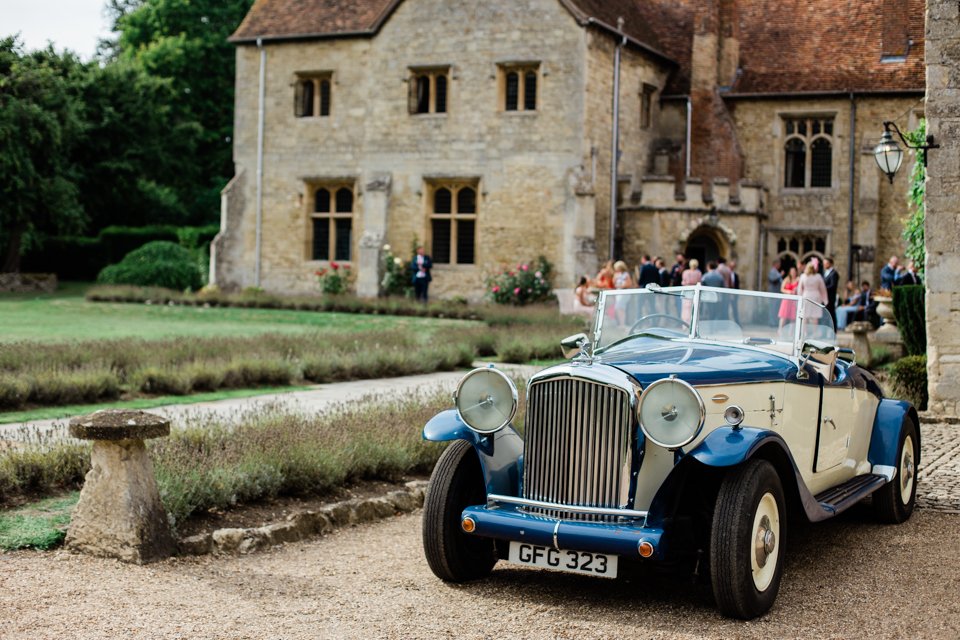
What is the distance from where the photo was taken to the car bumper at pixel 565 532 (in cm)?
527

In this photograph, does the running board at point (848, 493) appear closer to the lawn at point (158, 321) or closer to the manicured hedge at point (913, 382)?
the manicured hedge at point (913, 382)

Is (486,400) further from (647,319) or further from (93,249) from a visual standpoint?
(93,249)

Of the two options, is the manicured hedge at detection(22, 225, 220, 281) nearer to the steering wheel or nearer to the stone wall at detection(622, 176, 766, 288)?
the stone wall at detection(622, 176, 766, 288)

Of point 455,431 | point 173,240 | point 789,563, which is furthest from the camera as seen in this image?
point 173,240

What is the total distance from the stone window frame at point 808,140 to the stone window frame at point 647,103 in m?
3.69

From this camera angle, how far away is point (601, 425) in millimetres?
5535

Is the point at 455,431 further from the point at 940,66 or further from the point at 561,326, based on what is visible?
the point at 561,326

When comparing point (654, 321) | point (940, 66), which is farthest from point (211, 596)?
point (940, 66)

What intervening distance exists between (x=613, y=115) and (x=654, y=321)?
24610 millimetres

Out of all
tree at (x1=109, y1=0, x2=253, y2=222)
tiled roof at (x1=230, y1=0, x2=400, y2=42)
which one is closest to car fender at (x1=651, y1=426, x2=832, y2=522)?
tiled roof at (x1=230, y1=0, x2=400, y2=42)

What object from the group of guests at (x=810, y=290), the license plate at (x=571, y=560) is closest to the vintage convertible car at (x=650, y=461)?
the license plate at (x=571, y=560)

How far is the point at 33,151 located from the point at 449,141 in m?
15.0

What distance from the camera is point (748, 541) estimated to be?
5324mm

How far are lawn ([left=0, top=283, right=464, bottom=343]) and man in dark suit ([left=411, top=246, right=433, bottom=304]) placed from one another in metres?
2.78
